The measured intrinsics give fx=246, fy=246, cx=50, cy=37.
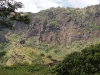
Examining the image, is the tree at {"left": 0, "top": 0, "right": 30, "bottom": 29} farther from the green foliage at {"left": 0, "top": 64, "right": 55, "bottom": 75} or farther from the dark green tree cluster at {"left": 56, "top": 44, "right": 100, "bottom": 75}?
the dark green tree cluster at {"left": 56, "top": 44, "right": 100, "bottom": 75}

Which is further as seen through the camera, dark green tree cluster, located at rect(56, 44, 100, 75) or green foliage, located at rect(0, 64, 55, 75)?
dark green tree cluster, located at rect(56, 44, 100, 75)

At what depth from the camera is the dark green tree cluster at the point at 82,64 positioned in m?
42.6

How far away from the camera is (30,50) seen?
174 metres

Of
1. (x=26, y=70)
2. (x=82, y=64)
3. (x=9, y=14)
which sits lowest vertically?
(x=26, y=70)

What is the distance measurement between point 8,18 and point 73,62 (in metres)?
22.0

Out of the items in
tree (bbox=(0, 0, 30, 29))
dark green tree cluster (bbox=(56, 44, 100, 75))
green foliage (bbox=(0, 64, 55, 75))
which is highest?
tree (bbox=(0, 0, 30, 29))

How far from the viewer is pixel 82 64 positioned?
1751 inches

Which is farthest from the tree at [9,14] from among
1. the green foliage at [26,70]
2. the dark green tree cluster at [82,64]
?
the dark green tree cluster at [82,64]

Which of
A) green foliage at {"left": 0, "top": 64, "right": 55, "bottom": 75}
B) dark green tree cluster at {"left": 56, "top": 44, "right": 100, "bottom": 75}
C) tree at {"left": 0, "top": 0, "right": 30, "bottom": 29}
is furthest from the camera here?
dark green tree cluster at {"left": 56, "top": 44, "right": 100, "bottom": 75}

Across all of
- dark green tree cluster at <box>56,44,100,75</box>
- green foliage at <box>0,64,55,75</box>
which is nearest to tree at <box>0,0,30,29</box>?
green foliage at <box>0,64,55,75</box>

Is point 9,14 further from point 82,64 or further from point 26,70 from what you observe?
point 26,70

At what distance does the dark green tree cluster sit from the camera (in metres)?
42.6

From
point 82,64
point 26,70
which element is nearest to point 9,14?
point 82,64

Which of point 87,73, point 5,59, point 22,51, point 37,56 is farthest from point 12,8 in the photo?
point 5,59
